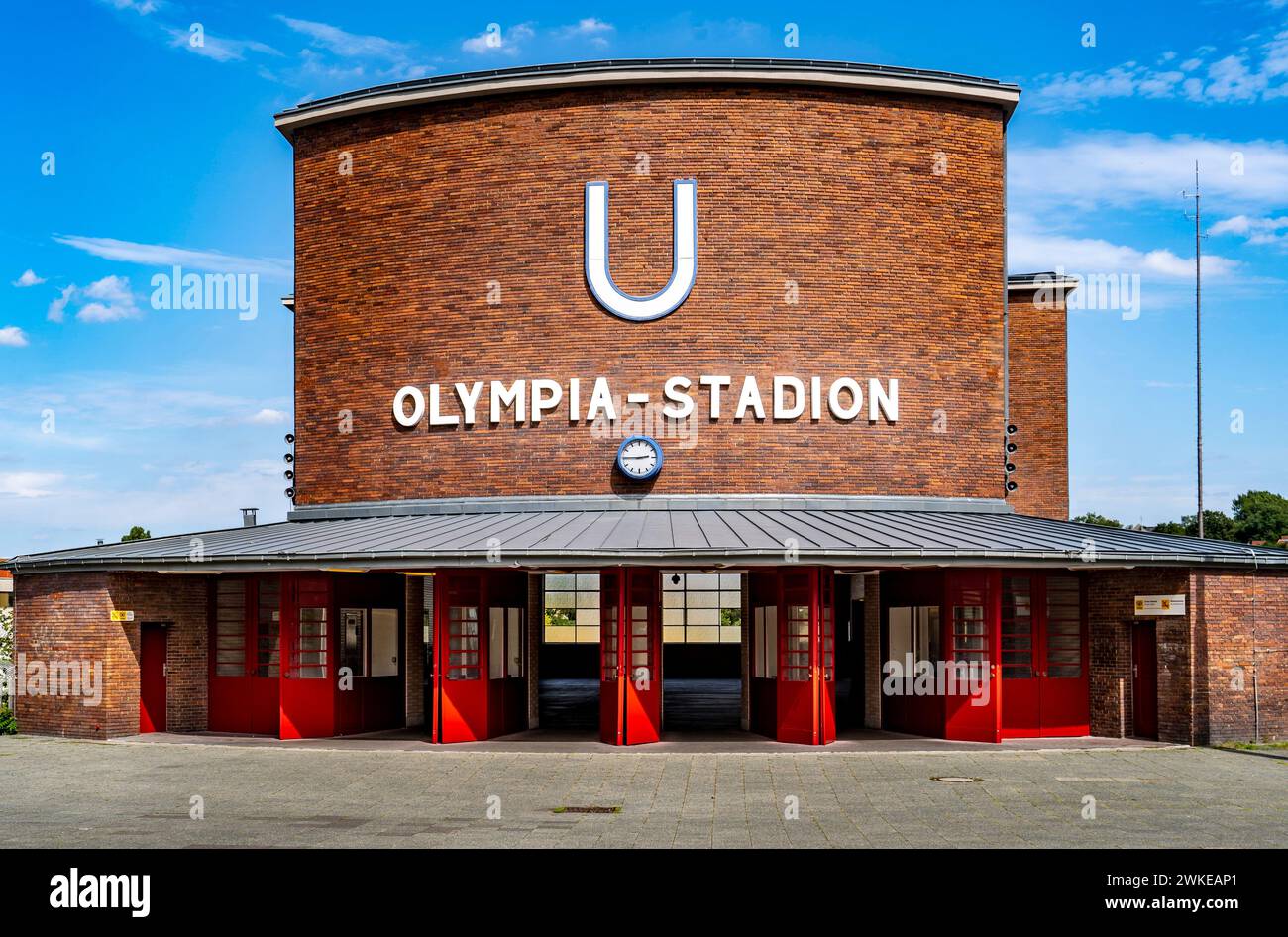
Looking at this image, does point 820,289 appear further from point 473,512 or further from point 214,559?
point 214,559

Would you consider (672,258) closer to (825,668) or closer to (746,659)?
(746,659)

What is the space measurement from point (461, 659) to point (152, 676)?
618 centimetres

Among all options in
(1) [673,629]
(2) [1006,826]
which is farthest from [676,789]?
(1) [673,629]

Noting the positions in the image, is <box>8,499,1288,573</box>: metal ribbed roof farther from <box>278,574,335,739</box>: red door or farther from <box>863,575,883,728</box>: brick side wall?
<box>863,575,883,728</box>: brick side wall

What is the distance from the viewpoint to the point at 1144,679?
2252 centimetres

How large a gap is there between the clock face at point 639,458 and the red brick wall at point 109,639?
26.7 ft

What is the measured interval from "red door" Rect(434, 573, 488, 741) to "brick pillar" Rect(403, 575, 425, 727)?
2.74 metres

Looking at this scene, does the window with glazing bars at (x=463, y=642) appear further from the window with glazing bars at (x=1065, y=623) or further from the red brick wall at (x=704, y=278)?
the window with glazing bars at (x=1065, y=623)

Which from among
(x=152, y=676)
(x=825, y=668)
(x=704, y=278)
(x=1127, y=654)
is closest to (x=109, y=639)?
(x=152, y=676)

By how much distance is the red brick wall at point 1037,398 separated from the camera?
105ft

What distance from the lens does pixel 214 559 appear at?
21438 millimetres

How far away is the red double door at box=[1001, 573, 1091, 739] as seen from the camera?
22562 millimetres

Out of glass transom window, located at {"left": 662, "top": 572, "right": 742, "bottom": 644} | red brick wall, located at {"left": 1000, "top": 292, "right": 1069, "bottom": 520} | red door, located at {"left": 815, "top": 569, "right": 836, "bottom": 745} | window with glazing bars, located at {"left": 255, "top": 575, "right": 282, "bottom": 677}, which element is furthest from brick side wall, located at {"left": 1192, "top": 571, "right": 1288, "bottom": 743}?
glass transom window, located at {"left": 662, "top": 572, "right": 742, "bottom": 644}

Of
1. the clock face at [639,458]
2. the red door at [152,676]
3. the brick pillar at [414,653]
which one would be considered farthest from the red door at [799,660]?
the red door at [152,676]
